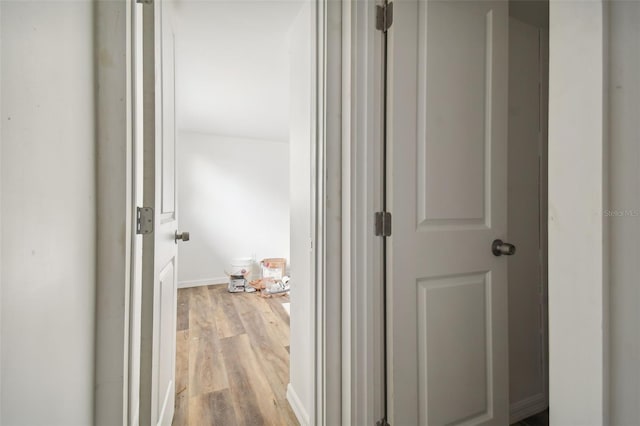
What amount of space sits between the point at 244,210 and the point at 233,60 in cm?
260

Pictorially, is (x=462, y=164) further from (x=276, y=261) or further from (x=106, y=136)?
(x=276, y=261)

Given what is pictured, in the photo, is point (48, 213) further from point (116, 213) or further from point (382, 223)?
point (382, 223)

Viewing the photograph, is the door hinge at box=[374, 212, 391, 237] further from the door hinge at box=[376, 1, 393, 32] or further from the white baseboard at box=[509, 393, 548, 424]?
the white baseboard at box=[509, 393, 548, 424]

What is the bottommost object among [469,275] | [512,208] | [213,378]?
[213,378]

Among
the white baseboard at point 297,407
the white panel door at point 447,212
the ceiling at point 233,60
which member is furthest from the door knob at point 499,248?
the ceiling at point 233,60

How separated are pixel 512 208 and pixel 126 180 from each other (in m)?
1.64

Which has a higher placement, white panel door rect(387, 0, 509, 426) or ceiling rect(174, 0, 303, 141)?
ceiling rect(174, 0, 303, 141)

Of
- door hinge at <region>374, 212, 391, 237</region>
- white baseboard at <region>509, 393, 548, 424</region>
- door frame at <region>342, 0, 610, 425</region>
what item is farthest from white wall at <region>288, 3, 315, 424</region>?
white baseboard at <region>509, 393, 548, 424</region>

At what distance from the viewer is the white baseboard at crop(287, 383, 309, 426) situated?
1.36 m

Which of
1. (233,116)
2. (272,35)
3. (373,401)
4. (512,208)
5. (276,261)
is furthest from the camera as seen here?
(276,261)

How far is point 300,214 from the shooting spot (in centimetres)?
143
